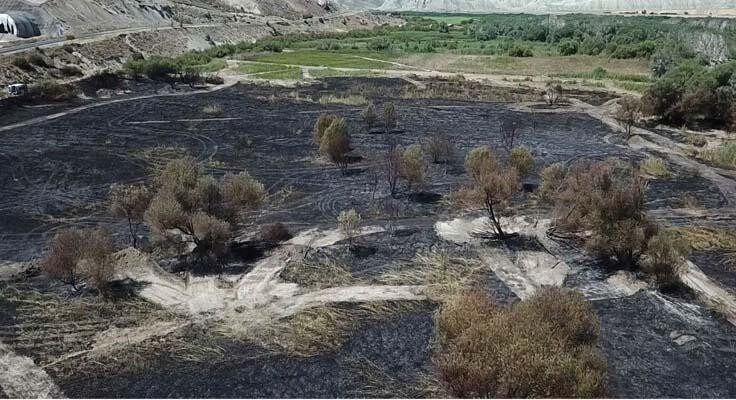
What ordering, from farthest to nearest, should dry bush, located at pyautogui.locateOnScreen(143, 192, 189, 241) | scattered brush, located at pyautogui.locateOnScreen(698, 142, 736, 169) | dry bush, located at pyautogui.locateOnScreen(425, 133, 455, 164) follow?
1. dry bush, located at pyautogui.locateOnScreen(425, 133, 455, 164)
2. scattered brush, located at pyautogui.locateOnScreen(698, 142, 736, 169)
3. dry bush, located at pyautogui.locateOnScreen(143, 192, 189, 241)

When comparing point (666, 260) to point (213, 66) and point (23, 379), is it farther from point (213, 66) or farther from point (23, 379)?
point (213, 66)

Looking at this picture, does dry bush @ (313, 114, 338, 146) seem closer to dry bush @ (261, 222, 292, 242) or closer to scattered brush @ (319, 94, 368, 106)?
dry bush @ (261, 222, 292, 242)

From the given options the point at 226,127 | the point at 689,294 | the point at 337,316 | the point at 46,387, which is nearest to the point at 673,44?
the point at 226,127

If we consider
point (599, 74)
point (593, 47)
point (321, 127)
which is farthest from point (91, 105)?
point (593, 47)

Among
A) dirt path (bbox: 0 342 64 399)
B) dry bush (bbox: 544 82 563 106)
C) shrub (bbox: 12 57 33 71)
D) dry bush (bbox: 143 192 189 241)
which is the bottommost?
dirt path (bbox: 0 342 64 399)

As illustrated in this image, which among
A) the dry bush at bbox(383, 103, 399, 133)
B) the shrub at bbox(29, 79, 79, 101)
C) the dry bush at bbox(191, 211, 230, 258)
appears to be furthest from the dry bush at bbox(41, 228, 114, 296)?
the shrub at bbox(29, 79, 79, 101)
